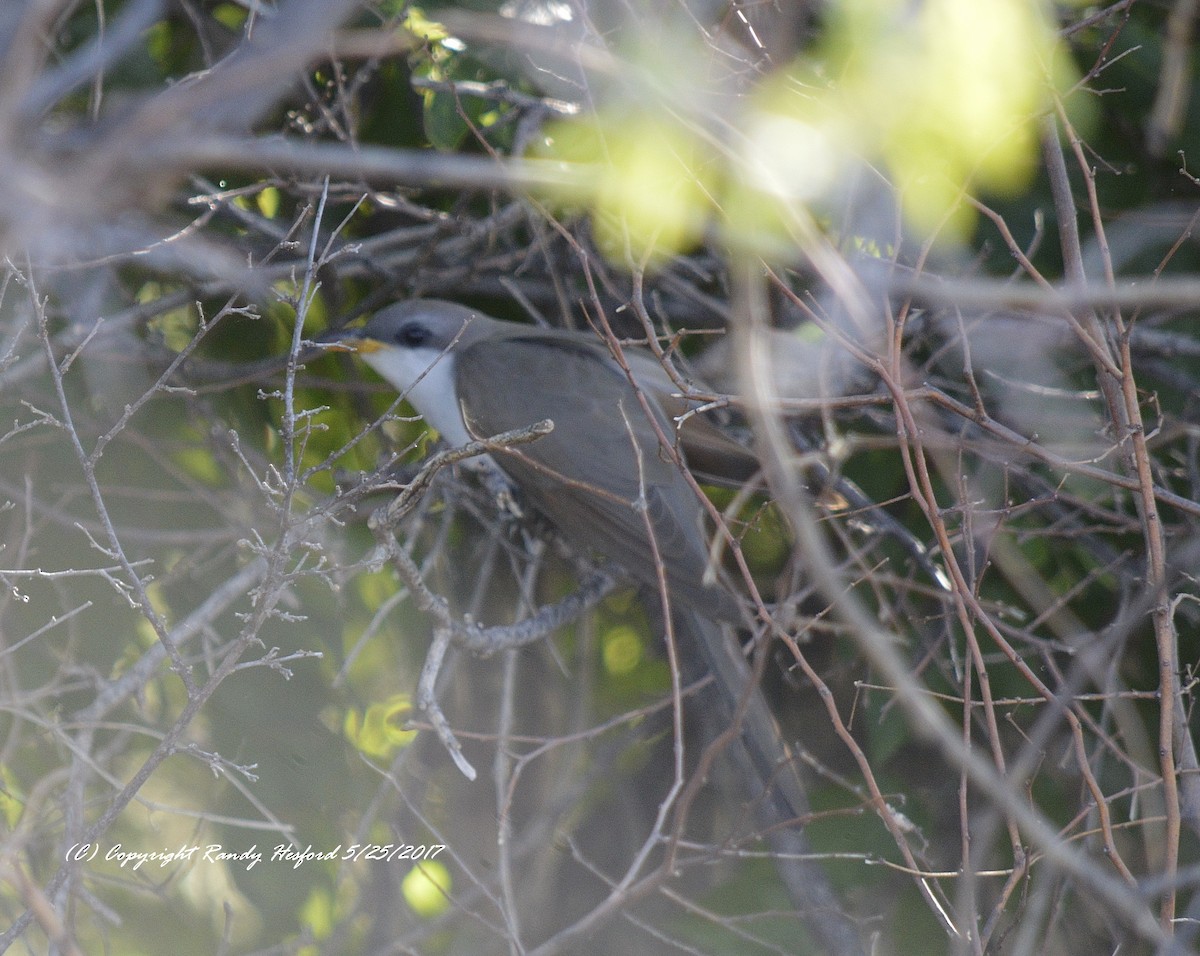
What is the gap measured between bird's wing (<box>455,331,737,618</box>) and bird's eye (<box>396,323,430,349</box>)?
0.18m

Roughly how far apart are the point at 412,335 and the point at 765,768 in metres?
1.64

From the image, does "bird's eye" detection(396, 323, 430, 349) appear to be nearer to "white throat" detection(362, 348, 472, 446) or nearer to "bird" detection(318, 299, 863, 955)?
"bird" detection(318, 299, 863, 955)

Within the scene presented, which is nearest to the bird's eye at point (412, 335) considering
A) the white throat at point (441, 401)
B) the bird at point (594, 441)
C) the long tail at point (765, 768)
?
the bird at point (594, 441)

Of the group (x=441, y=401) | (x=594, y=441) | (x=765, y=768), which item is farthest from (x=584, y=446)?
(x=765, y=768)

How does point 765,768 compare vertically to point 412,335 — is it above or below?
below

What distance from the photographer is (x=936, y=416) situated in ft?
9.18

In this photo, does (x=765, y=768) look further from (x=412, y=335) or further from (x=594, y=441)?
(x=412, y=335)

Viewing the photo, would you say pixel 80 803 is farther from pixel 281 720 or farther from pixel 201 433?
pixel 201 433

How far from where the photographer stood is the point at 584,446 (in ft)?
10.7

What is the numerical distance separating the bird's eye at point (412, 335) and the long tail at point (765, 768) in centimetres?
116

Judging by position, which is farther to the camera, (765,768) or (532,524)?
(532,524)

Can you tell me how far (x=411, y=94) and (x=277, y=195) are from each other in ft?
1.78

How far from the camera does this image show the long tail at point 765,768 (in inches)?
98.4

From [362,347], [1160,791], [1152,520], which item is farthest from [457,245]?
[1160,791]
